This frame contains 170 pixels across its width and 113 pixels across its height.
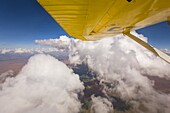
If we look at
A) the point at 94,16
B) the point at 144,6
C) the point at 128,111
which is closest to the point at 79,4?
the point at 94,16

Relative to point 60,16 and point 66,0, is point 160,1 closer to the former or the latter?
point 66,0

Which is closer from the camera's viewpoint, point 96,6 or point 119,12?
point 96,6

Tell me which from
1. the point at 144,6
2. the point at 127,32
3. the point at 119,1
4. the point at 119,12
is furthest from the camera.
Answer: the point at 127,32

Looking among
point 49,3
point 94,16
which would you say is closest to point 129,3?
point 94,16

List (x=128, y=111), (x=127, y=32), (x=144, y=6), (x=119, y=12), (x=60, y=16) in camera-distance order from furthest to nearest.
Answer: (x=128, y=111) → (x=127, y=32) → (x=60, y=16) → (x=119, y=12) → (x=144, y=6)

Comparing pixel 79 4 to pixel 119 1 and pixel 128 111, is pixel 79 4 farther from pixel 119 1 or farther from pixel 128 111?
pixel 128 111

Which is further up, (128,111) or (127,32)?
(127,32)

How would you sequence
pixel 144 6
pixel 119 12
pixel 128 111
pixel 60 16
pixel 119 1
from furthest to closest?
pixel 128 111, pixel 60 16, pixel 119 12, pixel 144 6, pixel 119 1

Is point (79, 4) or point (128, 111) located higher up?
point (79, 4)

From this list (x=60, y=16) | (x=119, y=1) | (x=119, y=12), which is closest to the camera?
(x=119, y=1)
